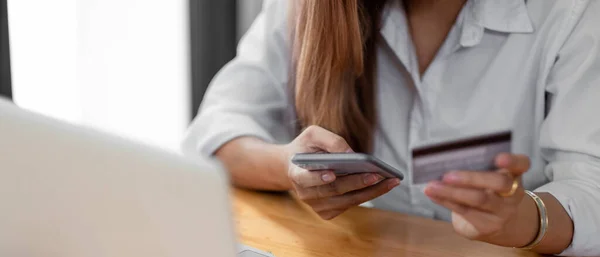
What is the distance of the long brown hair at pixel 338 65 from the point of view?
1.14 meters

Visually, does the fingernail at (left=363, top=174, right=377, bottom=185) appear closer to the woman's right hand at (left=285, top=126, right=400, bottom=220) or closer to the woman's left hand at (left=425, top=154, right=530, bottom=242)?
the woman's right hand at (left=285, top=126, right=400, bottom=220)

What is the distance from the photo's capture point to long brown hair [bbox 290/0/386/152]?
114cm

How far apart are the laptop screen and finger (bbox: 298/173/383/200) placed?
97cm

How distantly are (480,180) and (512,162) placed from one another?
0.04m

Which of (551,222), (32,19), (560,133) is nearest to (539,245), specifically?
(551,222)

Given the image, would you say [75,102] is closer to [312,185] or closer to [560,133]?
[312,185]

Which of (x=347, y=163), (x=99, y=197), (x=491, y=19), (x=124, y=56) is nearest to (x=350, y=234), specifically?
(x=347, y=163)

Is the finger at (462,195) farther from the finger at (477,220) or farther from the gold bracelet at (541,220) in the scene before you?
the gold bracelet at (541,220)

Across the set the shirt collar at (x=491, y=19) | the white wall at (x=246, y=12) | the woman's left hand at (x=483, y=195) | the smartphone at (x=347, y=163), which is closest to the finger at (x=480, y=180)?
the woman's left hand at (x=483, y=195)

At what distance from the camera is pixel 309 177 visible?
952 mm

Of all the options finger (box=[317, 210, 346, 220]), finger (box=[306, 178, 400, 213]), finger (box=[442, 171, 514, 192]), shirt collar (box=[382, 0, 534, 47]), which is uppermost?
shirt collar (box=[382, 0, 534, 47])

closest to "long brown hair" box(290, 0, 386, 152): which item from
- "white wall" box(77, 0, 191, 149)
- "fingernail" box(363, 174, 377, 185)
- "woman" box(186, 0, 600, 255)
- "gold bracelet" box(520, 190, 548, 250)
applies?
"woman" box(186, 0, 600, 255)

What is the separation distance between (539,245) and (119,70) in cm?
163

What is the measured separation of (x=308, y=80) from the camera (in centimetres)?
119
